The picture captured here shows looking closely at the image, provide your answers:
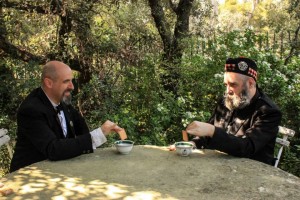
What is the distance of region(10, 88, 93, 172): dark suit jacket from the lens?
274cm

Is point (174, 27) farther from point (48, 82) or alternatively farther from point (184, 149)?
point (184, 149)

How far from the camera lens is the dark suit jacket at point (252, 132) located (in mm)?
2830

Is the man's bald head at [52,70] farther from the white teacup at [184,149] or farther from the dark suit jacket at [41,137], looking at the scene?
the white teacup at [184,149]

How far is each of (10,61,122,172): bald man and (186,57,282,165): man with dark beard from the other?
80 centimetres

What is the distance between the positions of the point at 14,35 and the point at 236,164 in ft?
17.8

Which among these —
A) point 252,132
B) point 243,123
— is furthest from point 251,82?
point 252,132

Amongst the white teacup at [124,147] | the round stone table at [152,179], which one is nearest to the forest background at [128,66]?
the white teacup at [124,147]

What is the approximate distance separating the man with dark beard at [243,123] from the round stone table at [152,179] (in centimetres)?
14

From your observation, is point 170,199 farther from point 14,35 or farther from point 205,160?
point 14,35

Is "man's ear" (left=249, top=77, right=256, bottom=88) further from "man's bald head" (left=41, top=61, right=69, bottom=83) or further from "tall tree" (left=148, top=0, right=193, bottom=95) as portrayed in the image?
"tall tree" (left=148, top=0, right=193, bottom=95)

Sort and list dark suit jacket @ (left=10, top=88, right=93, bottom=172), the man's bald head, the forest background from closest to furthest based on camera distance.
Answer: dark suit jacket @ (left=10, top=88, right=93, bottom=172) < the man's bald head < the forest background

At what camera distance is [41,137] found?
278 cm

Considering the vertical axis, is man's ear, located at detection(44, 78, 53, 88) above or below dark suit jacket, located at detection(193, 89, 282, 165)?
above

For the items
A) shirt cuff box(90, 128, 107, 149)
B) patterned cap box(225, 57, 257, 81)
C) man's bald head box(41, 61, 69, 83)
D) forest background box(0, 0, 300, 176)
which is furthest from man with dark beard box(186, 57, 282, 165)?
forest background box(0, 0, 300, 176)
